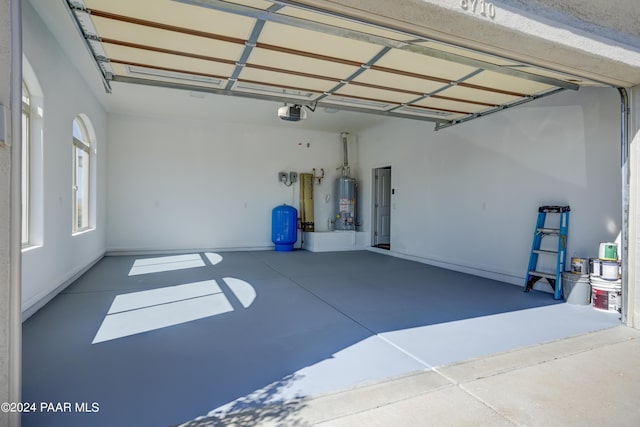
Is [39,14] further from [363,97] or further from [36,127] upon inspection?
[363,97]

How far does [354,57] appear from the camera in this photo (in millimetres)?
3303

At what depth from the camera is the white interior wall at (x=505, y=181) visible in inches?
161

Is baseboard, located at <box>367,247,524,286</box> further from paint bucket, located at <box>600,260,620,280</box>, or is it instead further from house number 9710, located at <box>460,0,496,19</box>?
house number 9710, located at <box>460,0,496,19</box>

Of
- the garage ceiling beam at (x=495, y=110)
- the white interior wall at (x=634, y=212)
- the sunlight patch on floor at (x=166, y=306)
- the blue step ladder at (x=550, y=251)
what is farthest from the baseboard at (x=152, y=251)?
the white interior wall at (x=634, y=212)

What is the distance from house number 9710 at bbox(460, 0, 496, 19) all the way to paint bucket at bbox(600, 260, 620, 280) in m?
3.11

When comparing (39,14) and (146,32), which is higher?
(39,14)

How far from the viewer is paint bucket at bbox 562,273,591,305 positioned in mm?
3977

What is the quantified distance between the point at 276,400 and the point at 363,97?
12.3 feet

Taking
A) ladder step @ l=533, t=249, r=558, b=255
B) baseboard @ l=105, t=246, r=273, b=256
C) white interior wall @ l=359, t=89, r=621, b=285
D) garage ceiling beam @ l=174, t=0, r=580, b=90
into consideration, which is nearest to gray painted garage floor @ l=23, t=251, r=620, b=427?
ladder step @ l=533, t=249, r=558, b=255

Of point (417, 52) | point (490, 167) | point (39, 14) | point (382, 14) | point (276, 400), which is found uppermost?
point (39, 14)

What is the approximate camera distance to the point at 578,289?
400 cm

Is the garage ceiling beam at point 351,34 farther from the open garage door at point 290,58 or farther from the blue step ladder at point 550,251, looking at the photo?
the blue step ladder at point 550,251

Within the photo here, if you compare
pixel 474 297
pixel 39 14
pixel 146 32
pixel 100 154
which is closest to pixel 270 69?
pixel 146 32

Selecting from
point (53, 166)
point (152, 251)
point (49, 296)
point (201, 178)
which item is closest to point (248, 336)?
point (49, 296)
